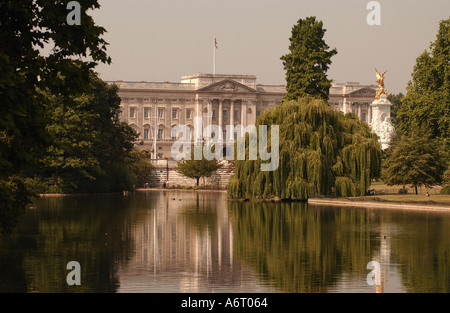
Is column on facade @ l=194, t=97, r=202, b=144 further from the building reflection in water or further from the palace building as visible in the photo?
the building reflection in water

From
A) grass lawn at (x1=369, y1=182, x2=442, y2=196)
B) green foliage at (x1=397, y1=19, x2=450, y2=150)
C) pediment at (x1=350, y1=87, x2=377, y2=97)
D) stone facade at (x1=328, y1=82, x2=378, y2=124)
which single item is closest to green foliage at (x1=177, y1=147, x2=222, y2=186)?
grass lawn at (x1=369, y1=182, x2=442, y2=196)

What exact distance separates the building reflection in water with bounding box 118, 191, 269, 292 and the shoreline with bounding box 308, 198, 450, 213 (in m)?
12.2

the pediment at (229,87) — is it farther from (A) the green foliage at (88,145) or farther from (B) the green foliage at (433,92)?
(B) the green foliage at (433,92)

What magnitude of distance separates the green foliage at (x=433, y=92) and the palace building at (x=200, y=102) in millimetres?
81534

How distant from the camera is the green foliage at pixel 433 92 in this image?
209 feet

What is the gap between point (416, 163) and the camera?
5762 cm

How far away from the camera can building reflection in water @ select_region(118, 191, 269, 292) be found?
21688 mm

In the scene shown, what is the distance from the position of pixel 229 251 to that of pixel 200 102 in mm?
125354
